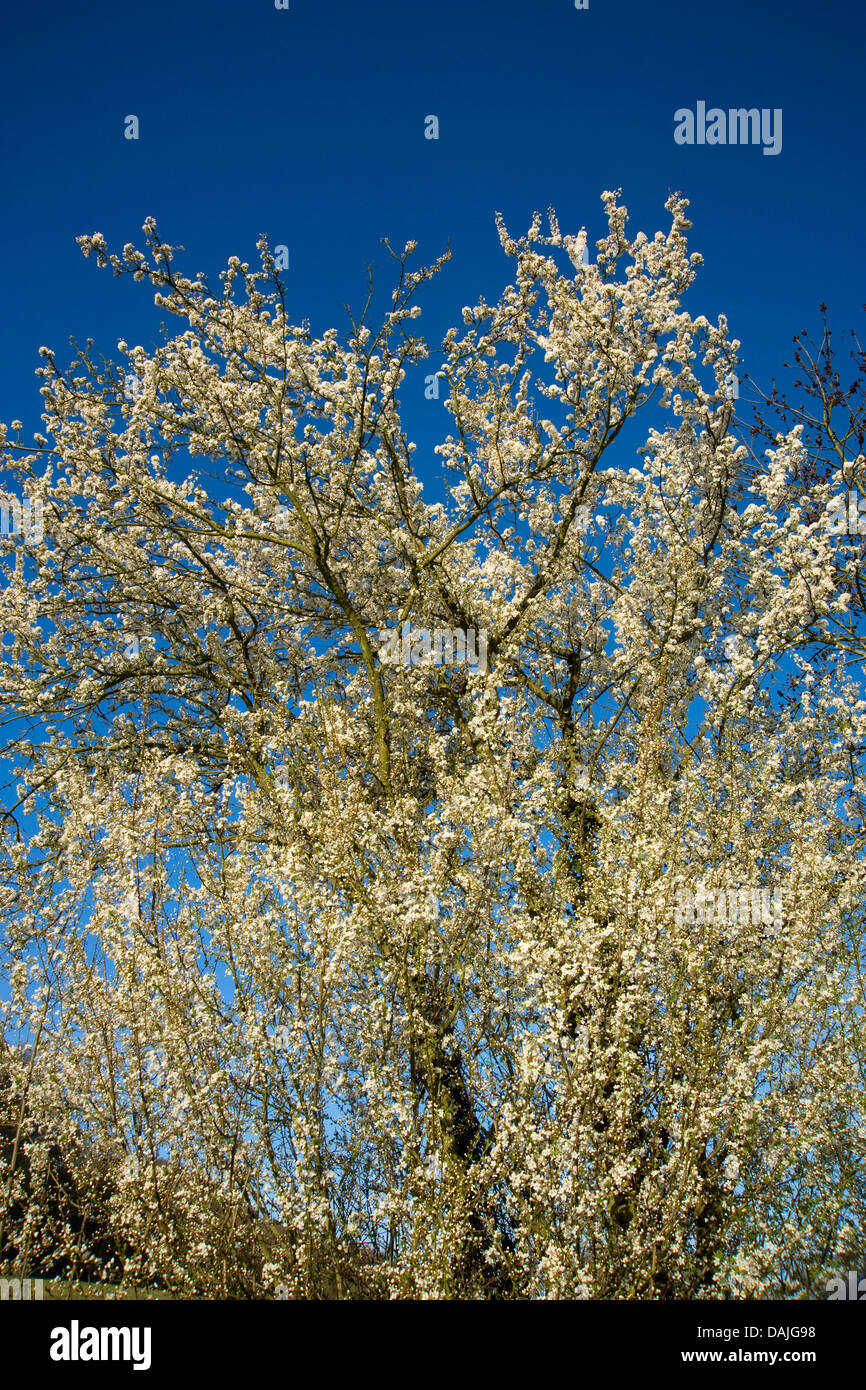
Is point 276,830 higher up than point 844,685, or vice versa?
point 844,685

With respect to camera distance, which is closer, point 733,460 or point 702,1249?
point 702,1249

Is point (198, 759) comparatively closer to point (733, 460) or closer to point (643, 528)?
point (643, 528)

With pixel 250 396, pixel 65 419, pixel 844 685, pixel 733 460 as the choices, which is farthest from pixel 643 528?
pixel 65 419

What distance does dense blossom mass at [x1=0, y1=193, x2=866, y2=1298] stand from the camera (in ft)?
13.0

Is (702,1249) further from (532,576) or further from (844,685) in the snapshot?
(532,576)

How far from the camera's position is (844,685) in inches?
284

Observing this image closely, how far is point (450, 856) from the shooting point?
4.95m

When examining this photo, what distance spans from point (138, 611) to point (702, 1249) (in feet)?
23.0

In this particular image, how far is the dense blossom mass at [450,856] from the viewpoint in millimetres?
3967

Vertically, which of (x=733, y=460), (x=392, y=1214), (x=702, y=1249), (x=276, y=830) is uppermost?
(x=733, y=460)
